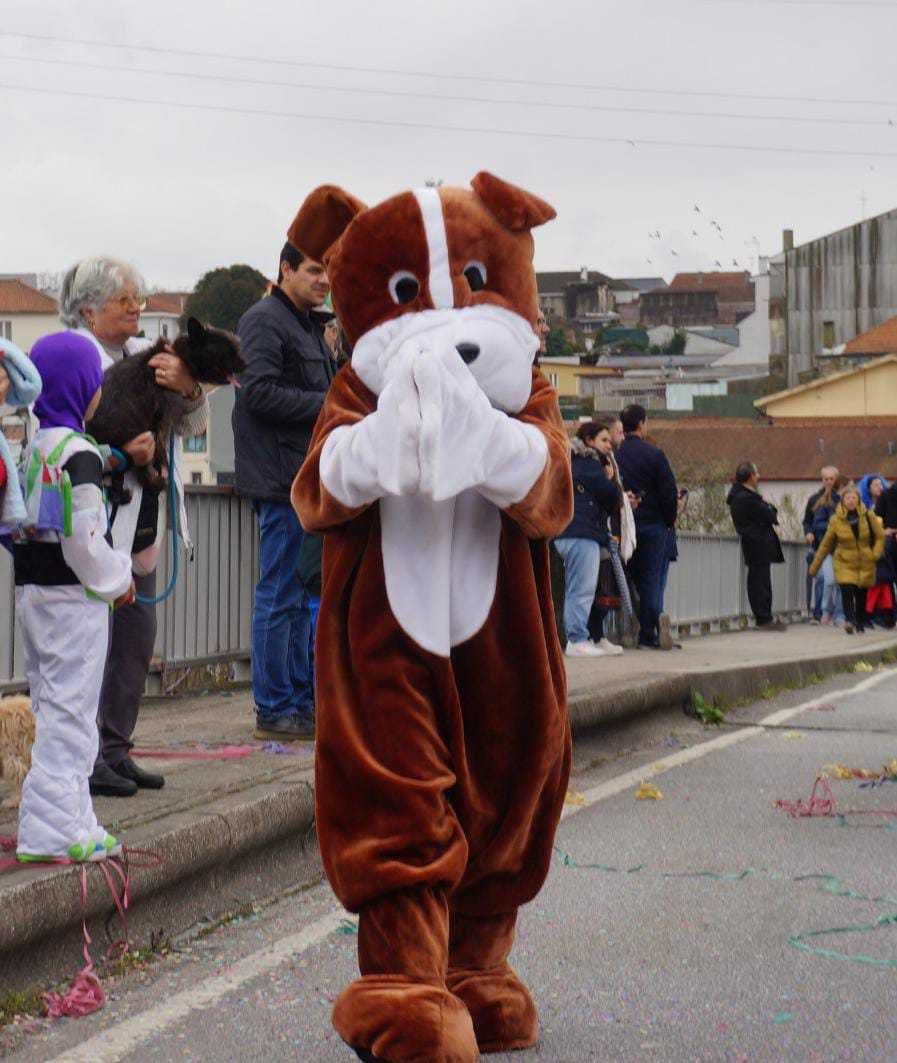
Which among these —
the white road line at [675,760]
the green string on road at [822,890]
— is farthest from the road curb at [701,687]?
the green string on road at [822,890]

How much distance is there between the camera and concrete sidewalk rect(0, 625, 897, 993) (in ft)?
16.2

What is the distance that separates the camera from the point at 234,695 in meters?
10.7

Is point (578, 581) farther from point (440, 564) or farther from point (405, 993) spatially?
point (405, 993)

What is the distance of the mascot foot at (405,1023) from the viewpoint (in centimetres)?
387

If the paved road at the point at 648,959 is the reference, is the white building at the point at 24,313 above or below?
above

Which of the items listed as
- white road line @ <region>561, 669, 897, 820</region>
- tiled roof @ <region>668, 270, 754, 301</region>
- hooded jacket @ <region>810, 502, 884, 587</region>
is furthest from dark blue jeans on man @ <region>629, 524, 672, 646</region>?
tiled roof @ <region>668, 270, 754, 301</region>

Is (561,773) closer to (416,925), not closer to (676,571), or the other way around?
(416,925)

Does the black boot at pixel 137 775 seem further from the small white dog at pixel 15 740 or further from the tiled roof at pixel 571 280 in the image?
the tiled roof at pixel 571 280

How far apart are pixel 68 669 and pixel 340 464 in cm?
151

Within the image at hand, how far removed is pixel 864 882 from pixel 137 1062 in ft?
9.57

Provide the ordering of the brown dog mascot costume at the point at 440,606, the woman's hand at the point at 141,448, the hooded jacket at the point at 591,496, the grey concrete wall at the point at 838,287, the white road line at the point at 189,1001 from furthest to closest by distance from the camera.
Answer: the grey concrete wall at the point at 838,287
the hooded jacket at the point at 591,496
the woman's hand at the point at 141,448
the white road line at the point at 189,1001
the brown dog mascot costume at the point at 440,606

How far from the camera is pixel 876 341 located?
261ft

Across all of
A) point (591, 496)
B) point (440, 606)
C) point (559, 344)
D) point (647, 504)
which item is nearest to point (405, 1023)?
point (440, 606)

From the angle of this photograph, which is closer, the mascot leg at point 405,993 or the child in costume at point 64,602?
the mascot leg at point 405,993
